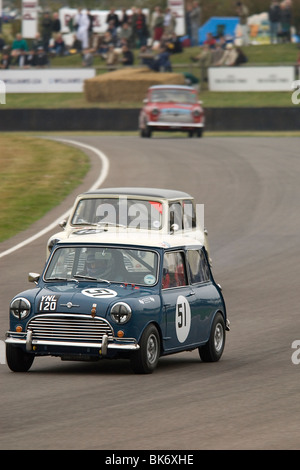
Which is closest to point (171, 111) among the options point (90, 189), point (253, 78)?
point (253, 78)

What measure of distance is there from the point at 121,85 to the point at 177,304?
35317 mm

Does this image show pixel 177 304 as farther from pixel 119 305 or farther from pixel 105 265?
pixel 119 305

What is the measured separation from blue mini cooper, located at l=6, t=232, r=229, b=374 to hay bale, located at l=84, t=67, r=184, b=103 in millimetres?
33730

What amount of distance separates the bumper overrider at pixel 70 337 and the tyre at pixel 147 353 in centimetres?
11

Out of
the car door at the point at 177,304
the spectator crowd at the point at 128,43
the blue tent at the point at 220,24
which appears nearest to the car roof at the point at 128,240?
the car door at the point at 177,304

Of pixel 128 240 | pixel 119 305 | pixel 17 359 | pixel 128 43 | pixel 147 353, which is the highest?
pixel 128 240

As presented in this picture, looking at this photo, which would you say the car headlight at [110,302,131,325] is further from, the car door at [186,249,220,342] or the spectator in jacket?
the spectator in jacket

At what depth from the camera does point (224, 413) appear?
7969 millimetres

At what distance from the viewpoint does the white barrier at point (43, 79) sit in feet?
151

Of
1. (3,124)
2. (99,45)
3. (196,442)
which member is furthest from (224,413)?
(99,45)

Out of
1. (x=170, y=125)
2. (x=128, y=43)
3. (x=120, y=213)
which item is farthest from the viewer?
(x=128, y=43)

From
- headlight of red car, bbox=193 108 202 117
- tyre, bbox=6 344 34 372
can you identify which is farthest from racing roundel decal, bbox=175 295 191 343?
headlight of red car, bbox=193 108 202 117

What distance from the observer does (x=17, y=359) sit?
9.86 meters

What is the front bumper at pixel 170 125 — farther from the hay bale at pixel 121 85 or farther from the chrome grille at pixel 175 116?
the hay bale at pixel 121 85
